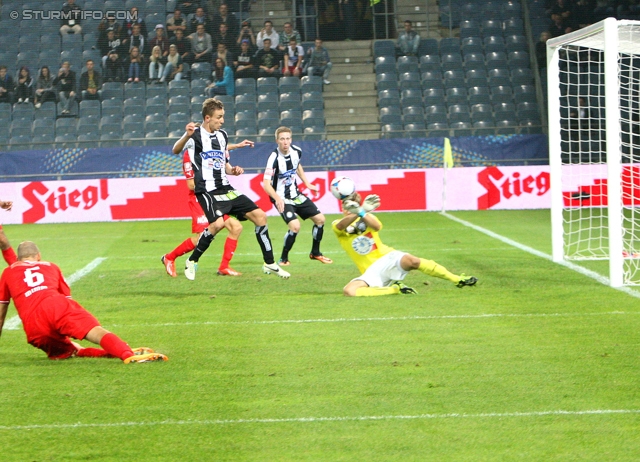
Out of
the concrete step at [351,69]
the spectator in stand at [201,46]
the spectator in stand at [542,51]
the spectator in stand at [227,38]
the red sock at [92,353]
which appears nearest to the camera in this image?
the red sock at [92,353]

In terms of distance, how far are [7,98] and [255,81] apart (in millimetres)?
7246

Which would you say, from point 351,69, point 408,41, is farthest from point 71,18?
point 408,41

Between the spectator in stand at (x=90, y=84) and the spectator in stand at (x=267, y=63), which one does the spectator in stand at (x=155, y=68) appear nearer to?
the spectator in stand at (x=90, y=84)

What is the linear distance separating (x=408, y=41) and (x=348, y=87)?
2362 mm

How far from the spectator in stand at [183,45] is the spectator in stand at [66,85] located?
3195 millimetres

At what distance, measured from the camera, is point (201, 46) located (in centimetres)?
2723

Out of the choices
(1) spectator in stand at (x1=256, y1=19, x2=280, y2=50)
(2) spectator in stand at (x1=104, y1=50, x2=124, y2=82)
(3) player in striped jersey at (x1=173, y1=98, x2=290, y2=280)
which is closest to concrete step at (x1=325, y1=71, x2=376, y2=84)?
(1) spectator in stand at (x1=256, y1=19, x2=280, y2=50)

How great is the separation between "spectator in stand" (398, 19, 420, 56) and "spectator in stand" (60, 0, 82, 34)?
33.1ft

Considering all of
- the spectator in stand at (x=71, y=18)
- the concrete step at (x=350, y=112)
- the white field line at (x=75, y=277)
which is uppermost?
the spectator in stand at (x=71, y=18)

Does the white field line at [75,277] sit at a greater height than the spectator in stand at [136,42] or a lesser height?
lesser

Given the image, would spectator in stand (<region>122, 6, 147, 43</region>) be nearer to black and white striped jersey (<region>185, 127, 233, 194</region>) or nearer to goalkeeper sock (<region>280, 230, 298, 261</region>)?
goalkeeper sock (<region>280, 230, 298, 261</region>)

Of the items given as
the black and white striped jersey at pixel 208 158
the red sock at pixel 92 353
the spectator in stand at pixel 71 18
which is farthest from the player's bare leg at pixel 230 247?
the spectator in stand at pixel 71 18

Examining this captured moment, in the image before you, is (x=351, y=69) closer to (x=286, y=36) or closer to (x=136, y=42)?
(x=286, y=36)

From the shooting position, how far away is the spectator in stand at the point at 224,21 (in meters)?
27.5
